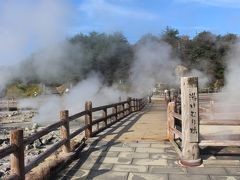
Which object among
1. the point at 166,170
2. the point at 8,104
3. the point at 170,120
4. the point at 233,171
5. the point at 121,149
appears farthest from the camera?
the point at 8,104

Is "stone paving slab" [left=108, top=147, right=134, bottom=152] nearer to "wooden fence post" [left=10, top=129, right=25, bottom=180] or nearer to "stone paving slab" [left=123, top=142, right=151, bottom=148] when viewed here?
"stone paving slab" [left=123, top=142, right=151, bottom=148]

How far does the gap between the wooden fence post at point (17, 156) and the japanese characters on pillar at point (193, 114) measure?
319 cm

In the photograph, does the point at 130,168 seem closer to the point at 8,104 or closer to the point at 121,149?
the point at 121,149

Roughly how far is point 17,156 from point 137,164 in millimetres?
2721

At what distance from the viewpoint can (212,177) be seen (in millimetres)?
6039

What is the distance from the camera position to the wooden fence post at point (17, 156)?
493cm

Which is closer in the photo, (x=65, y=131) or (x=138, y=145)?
(x=65, y=131)

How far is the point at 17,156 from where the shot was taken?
4.96 m

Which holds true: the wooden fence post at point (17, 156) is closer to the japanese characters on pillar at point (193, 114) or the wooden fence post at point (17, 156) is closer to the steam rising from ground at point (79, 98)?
the japanese characters on pillar at point (193, 114)

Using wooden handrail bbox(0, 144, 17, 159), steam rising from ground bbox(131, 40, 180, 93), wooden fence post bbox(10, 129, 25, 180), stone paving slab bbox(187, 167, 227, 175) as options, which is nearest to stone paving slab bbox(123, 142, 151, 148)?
stone paving slab bbox(187, 167, 227, 175)

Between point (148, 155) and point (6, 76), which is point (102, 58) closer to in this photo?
point (6, 76)

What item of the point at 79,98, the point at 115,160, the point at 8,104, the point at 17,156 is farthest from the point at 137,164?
the point at 8,104

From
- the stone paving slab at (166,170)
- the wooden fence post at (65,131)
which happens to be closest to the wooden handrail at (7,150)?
the stone paving slab at (166,170)

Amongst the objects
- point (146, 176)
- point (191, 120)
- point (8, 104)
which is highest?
point (191, 120)
